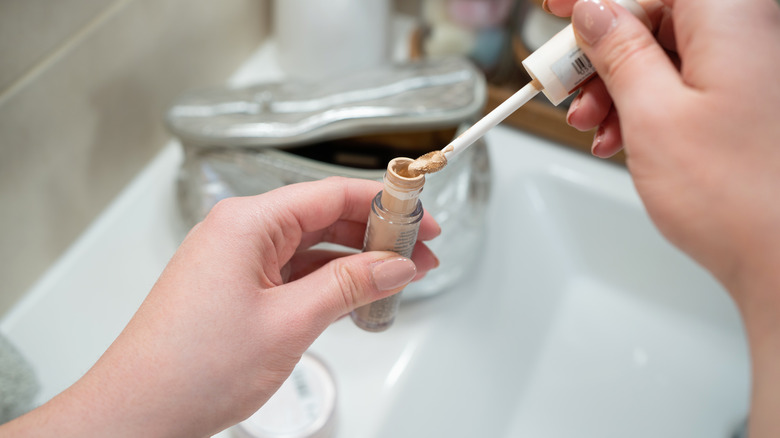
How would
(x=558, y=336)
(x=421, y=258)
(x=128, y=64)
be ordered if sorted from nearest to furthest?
(x=421, y=258) → (x=128, y=64) → (x=558, y=336)

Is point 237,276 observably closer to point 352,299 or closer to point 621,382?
point 352,299

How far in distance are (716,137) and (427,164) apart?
14 centimetres

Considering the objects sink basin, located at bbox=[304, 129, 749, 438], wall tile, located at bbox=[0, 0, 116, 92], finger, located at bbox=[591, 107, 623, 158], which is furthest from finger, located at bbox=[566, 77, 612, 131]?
wall tile, located at bbox=[0, 0, 116, 92]

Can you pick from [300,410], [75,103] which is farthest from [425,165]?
[75,103]

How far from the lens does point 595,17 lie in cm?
30

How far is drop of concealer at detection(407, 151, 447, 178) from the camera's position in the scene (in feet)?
1.03

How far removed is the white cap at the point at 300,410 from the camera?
416 mm

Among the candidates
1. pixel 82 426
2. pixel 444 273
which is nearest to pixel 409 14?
pixel 444 273

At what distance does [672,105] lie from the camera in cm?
29

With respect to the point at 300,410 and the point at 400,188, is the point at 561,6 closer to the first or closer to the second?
the point at 400,188

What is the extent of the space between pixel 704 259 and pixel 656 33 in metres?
0.15

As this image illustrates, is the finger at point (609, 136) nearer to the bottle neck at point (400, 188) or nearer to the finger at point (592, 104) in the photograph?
the finger at point (592, 104)

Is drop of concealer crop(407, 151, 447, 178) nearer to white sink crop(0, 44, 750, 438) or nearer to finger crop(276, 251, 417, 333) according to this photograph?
finger crop(276, 251, 417, 333)

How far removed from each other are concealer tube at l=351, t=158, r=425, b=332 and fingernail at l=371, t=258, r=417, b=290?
1cm
